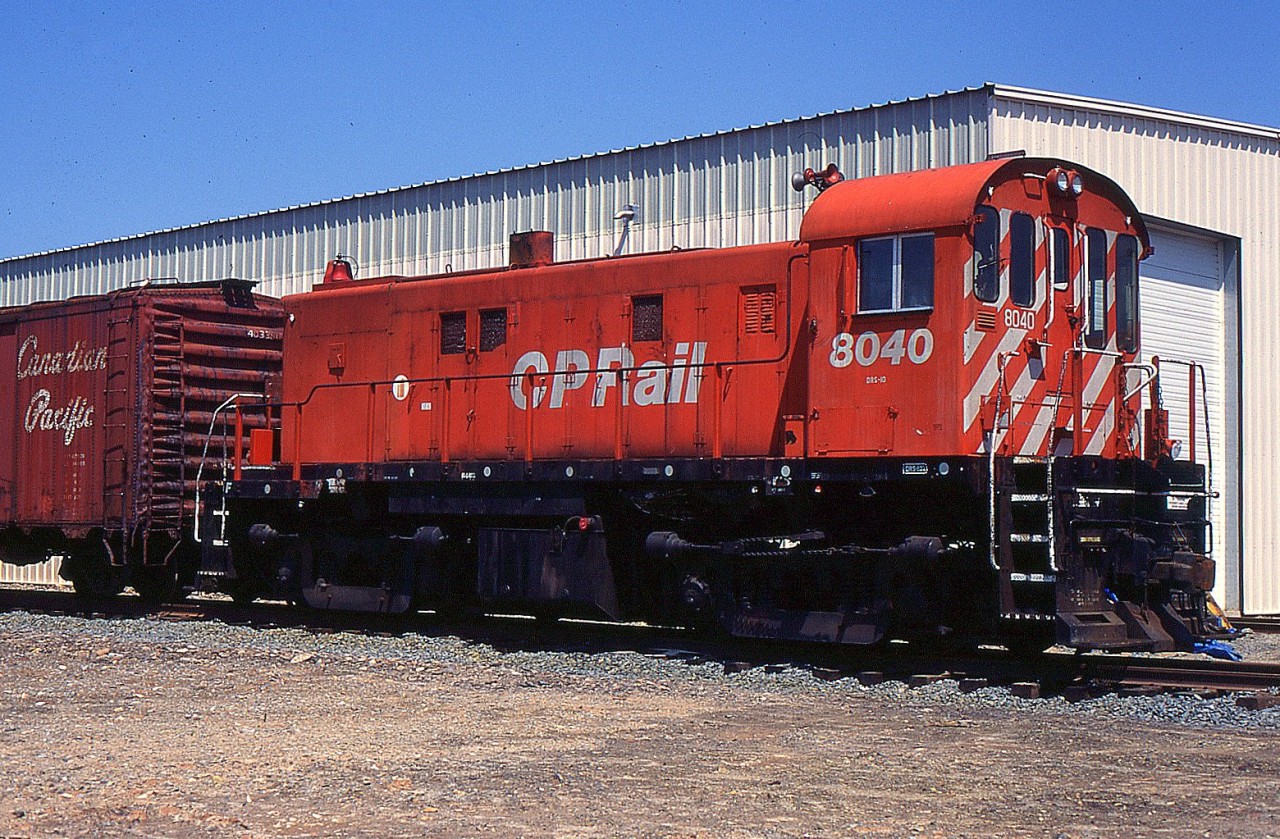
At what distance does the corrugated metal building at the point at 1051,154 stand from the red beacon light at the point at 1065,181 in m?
5.09

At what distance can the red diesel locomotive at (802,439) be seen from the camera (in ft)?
37.5

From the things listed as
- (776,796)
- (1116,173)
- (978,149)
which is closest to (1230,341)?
(1116,173)

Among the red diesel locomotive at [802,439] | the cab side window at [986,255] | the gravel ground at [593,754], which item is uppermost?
the cab side window at [986,255]

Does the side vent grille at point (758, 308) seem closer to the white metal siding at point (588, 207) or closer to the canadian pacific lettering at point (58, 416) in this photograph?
the white metal siding at point (588, 207)

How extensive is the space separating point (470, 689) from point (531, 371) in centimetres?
432

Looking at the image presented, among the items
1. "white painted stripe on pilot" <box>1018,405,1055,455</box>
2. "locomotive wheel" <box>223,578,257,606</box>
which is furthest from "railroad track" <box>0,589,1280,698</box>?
"white painted stripe on pilot" <box>1018,405,1055,455</box>

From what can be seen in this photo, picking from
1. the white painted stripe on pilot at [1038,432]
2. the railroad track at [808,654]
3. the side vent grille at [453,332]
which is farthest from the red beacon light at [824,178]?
the railroad track at [808,654]

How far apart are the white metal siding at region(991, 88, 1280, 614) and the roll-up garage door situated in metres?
0.11

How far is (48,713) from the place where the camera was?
974 cm

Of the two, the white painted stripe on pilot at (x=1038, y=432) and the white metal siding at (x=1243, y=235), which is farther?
the white metal siding at (x=1243, y=235)

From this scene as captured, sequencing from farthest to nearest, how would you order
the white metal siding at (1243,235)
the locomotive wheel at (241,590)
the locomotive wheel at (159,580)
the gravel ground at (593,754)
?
the white metal siding at (1243,235) → the locomotive wheel at (159,580) → the locomotive wheel at (241,590) → the gravel ground at (593,754)

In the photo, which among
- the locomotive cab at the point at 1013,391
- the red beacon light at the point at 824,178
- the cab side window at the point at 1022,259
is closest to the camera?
the locomotive cab at the point at 1013,391

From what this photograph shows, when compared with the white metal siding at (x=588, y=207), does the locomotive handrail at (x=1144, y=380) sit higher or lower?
lower

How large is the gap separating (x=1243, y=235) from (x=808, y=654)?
1204 cm
